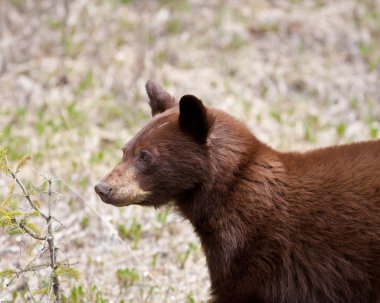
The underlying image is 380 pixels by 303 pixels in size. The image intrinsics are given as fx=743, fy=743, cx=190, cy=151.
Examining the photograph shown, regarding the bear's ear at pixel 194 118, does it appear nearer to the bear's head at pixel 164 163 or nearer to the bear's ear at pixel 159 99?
the bear's head at pixel 164 163

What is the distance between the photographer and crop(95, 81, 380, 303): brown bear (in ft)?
13.4

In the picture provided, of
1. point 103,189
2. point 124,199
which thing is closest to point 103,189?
point 103,189

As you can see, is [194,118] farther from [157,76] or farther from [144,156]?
[157,76]

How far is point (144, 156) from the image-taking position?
426 centimetres

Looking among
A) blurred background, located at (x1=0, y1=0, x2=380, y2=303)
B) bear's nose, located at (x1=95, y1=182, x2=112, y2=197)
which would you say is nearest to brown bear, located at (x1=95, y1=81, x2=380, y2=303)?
bear's nose, located at (x1=95, y1=182, x2=112, y2=197)

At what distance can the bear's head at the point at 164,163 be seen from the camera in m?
4.17

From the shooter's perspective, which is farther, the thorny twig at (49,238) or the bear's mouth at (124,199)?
the bear's mouth at (124,199)

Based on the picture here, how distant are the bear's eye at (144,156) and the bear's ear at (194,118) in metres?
0.25

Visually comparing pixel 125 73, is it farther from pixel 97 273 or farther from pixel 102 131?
pixel 97 273

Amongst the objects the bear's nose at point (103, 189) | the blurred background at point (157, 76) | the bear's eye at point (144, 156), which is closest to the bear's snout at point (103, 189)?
the bear's nose at point (103, 189)

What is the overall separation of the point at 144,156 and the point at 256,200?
2.25 feet

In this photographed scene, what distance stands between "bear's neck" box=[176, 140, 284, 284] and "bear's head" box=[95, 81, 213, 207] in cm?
9

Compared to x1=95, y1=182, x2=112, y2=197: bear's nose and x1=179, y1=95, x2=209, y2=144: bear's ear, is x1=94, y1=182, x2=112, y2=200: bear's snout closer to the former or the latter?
x1=95, y1=182, x2=112, y2=197: bear's nose

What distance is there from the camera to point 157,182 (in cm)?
425
